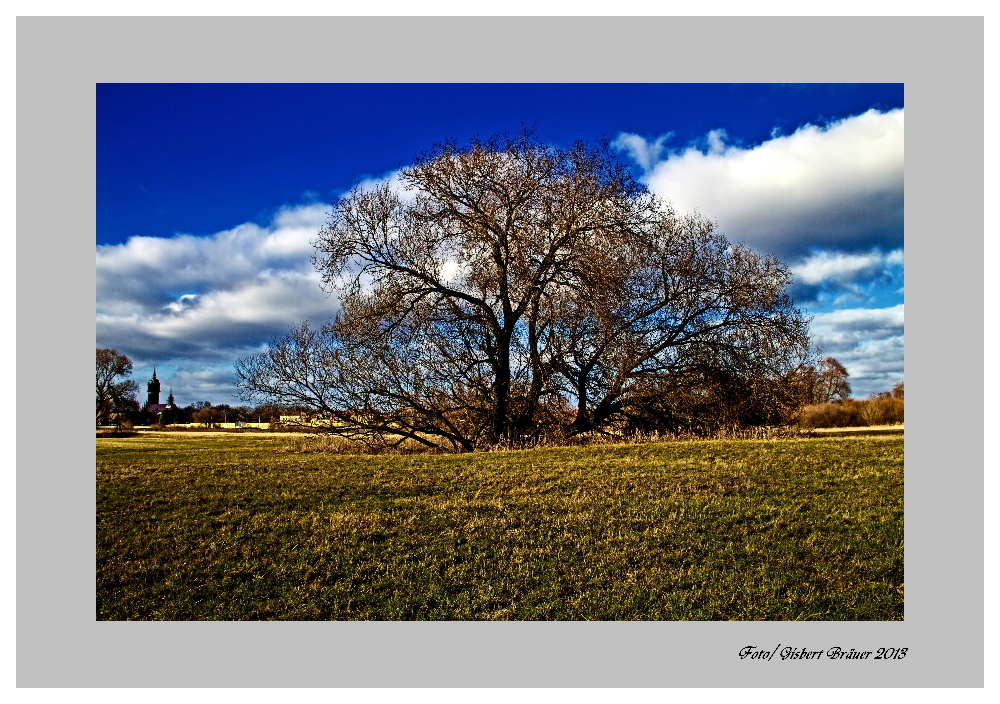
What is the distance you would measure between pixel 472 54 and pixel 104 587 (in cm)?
579

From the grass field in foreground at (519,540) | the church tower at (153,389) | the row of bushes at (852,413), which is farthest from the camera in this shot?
the row of bushes at (852,413)

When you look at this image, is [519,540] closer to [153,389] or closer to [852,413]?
[153,389]

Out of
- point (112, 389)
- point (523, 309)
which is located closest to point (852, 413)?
point (523, 309)

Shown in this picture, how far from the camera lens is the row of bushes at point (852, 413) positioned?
1612 centimetres

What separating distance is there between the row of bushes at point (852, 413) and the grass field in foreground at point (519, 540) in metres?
7.79

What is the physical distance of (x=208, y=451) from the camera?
1166 cm

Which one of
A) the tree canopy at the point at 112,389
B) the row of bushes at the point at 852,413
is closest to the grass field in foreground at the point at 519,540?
the tree canopy at the point at 112,389

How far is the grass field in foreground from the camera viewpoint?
480 centimetres

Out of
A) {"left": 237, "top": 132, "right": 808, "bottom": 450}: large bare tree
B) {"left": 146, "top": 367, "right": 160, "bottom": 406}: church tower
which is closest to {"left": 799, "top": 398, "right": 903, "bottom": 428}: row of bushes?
{"left": 237, "top": 132, "right": 808, "bottom": 450}: large bare tree

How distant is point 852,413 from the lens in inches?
674

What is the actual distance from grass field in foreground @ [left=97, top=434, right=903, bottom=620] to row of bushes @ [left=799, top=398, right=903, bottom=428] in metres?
7.79

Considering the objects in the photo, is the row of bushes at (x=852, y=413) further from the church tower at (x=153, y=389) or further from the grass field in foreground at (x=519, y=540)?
the church tower at (x=153, y=389)

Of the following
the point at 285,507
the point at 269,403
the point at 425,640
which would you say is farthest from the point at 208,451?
the point at 425,640

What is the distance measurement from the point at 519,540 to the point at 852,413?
48.1 feet
